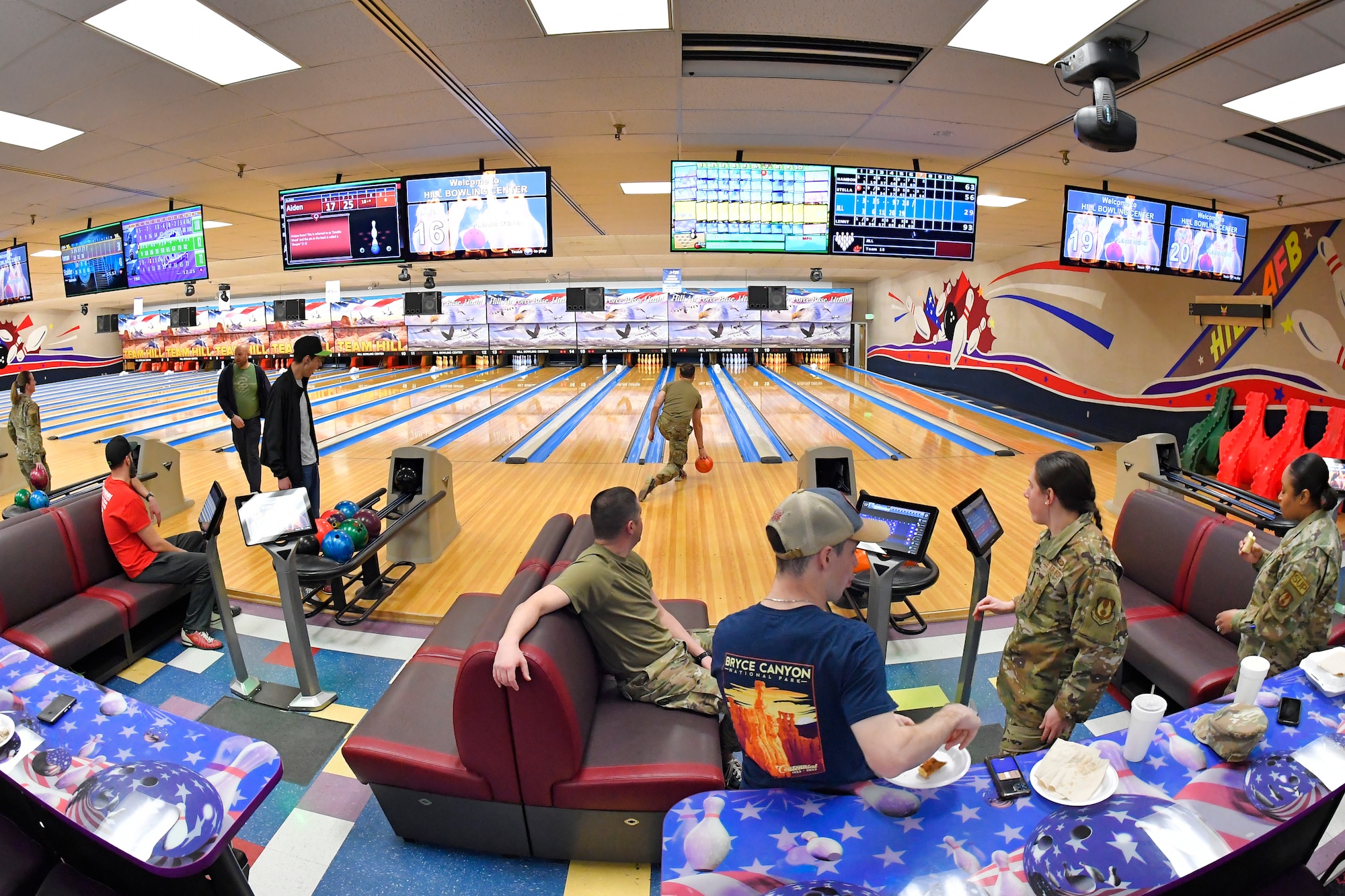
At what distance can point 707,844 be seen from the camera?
1.11m

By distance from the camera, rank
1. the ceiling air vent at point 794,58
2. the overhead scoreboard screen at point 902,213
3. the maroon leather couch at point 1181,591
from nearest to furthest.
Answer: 1. the maroon leather couch at point 1181,591
2. the ceiling air vent at point 794,58
3. the overhead scoreboard screen at point 902,213

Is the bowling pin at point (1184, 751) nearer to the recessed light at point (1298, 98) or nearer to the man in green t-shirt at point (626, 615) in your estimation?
the man in green t-shirt at point (626, 615)

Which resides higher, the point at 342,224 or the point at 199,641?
the point at 342,224

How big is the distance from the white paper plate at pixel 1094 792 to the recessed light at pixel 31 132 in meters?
5.47

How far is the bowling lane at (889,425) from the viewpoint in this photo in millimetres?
7434

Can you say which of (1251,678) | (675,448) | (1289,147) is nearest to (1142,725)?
(1251,678)

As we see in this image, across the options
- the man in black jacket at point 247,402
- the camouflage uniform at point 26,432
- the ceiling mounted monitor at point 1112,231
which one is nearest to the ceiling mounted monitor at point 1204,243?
the ceiling mounted monitor at point 1112,231

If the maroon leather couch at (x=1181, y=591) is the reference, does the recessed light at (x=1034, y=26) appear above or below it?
above

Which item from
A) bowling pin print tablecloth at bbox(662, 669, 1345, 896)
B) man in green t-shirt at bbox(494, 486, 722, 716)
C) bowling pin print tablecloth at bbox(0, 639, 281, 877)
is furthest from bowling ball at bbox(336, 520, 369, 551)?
bowling pin print tablecloth at bbox(662, 669, 1345, 896)

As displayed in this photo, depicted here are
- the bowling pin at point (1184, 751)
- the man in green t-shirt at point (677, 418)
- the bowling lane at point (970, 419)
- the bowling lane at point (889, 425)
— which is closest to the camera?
the bowling pin at point (1184, 751)

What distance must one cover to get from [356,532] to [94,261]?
4837 mm

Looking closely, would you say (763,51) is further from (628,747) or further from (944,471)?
(944,471)

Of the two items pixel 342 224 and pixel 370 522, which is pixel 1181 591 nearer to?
pixel 370 522

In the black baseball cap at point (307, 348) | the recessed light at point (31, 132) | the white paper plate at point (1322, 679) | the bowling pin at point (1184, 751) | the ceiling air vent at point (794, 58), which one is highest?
the ceiling air vent at point (794, 58)
